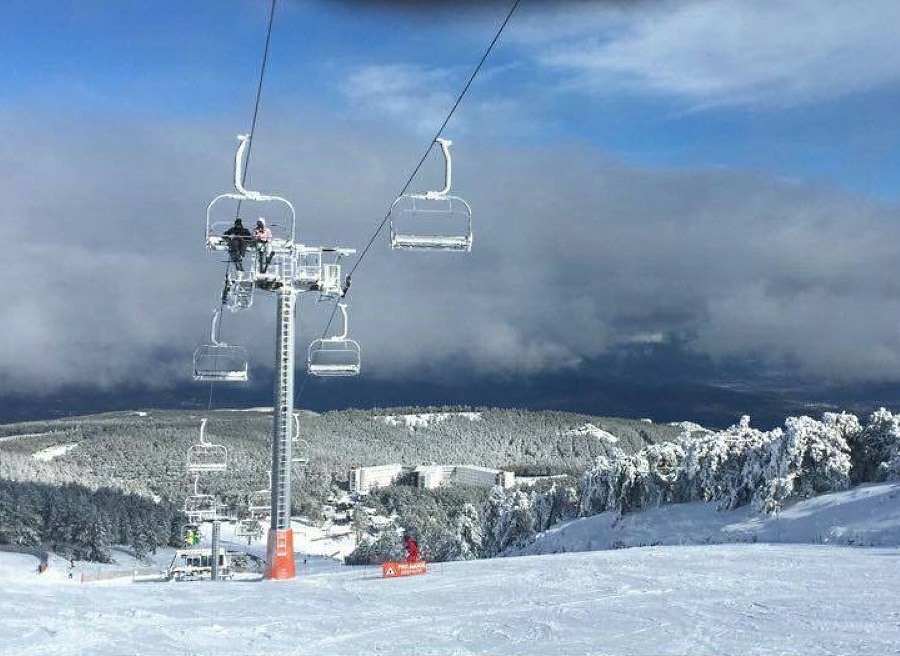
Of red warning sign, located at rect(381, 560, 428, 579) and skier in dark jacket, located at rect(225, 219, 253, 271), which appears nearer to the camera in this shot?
skier in dark jacket, located at rect(225, 219, 253, 271)

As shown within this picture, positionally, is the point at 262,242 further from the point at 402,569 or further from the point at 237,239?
the point at 402,569

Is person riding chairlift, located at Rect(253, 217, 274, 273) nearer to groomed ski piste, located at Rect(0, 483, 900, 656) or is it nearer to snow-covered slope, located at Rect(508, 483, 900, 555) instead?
groomed ski piste, located at Rect(0, 483, 900, 656)

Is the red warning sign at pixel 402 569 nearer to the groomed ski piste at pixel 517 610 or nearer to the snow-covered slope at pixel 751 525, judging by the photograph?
the groomed ski piste at pixel 517 610

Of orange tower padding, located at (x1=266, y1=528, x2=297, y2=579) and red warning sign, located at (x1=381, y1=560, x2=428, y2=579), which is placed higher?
orange tower padding, located at (x1=266, y1=528, x2=297, y2=579)

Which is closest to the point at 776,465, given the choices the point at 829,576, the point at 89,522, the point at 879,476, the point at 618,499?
the point at 879,476

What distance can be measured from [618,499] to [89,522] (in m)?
58.7

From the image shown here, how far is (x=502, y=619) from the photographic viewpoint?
14.6 metres

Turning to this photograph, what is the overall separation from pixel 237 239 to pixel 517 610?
11.9m

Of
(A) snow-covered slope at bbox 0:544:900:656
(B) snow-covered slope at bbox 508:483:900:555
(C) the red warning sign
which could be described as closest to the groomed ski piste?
(A) snow-covered slope at bbox 0:544:900:656

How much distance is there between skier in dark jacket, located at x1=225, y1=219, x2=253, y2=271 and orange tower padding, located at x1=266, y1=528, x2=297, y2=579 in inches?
282

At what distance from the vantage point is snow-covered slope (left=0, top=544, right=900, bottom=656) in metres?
12.6

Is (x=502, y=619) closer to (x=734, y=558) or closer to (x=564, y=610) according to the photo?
(x=564, y=610)

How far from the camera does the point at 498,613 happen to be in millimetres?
15258

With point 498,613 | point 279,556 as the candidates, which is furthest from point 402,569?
point 498,613
